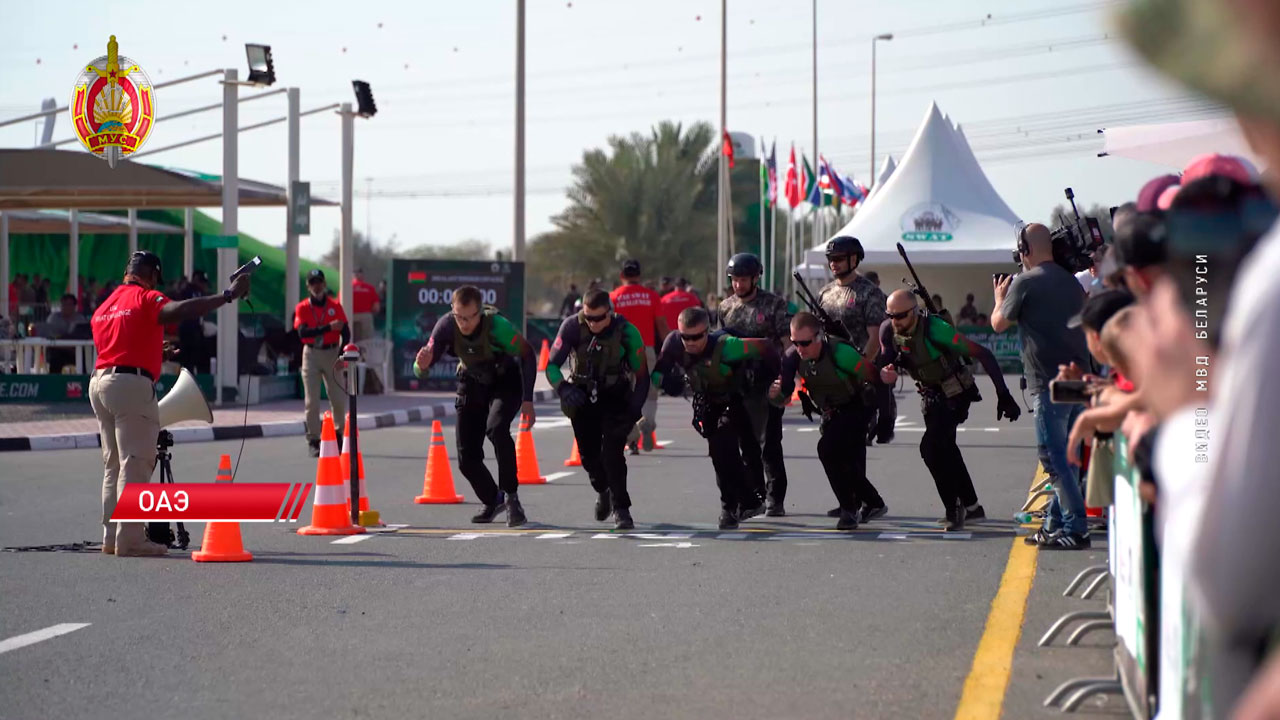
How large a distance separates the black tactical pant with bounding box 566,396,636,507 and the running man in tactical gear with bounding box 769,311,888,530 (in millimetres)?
1035

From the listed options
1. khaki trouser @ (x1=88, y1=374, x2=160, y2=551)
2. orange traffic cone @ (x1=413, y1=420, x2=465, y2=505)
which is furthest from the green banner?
khaki trouser @ (x1=88, y1=374, x2=160, y2=551)

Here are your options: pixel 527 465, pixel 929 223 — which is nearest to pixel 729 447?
pixel 527 465

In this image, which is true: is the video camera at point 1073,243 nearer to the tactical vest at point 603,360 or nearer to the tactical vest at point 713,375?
the tactical vest at point 713,375

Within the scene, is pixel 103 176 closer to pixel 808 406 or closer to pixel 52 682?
pixel 808 406

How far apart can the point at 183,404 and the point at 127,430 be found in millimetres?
773

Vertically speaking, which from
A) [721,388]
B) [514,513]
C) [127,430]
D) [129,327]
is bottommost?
[514,513]

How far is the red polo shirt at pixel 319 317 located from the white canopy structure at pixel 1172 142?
876cm

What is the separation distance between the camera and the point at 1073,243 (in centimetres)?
1095

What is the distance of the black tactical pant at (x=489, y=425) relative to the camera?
38.9 feet

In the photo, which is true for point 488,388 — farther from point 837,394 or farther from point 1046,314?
point 1046,314

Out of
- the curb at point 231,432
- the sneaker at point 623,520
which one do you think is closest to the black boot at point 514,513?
the sneaker at point 623,520

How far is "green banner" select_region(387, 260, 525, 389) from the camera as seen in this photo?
27.7 metres

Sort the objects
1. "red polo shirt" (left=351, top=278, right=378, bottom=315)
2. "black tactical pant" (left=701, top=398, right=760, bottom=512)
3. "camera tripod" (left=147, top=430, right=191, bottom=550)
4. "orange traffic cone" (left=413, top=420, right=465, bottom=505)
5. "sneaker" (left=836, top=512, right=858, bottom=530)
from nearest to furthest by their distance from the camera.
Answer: "camera tripod" (left=147, top=430, right=191, bottom=550) → "sneaker" (left=836, top=512, right=858, bottom=530) → "black tactical pant" (left=701, top=398, right=760, bottom=512) → "orange traffic cone" (left=413, top=420, right=465, bottom=505) → "red polo shirt" (left=351, top=278, right=378, bottom=315)

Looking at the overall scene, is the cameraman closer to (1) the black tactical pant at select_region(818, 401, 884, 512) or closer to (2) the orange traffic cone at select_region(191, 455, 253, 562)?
(1) the black tactical pant at select_region(818, 401, 884, 512)
